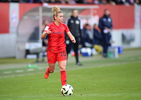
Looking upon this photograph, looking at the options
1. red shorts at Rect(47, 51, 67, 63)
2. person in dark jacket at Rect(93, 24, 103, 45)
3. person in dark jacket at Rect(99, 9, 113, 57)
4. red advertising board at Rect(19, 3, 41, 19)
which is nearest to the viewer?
red shorts at Rect(47, 51, 67, 63)

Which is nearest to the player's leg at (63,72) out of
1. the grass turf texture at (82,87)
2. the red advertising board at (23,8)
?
the grass turf texture at (82,87)

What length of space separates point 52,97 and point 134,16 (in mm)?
22577

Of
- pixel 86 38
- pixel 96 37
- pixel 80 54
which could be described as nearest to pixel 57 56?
pixel 80 54

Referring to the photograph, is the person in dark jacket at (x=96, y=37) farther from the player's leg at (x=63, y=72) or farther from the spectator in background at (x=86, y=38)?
the player's leg at (x=63, y=72)

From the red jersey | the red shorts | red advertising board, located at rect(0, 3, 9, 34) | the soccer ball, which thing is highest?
red advertising board, located at rect(0, 3, 9, 34)

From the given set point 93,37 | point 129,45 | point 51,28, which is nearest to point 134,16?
point 129,45

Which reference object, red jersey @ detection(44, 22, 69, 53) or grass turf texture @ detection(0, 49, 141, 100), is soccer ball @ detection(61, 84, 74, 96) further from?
red jersey @ detection(44, 22, 69, 53)

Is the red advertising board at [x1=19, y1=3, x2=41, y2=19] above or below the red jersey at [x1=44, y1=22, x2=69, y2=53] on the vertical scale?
above

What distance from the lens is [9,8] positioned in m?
20.1

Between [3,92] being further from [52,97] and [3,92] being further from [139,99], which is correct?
[139,99]

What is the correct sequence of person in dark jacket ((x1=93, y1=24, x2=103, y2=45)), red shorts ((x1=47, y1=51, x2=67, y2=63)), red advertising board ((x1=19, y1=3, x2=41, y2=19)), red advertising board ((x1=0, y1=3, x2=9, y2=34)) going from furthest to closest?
person in dark jacket ((x1=93, y1=24, x2=103, y2=45)), red advertising board ((x1=19, y1=3, x2=41, y2=19)), red advertising board ((x1=0, y1=3, x2=9, y2=34)), red shorts ((x1=47, y1=51, x2=67, y2=63))

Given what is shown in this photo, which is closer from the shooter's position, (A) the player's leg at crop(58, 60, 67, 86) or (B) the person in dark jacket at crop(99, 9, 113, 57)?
(A) the player's leg at crop(58, 60, 67, 86)

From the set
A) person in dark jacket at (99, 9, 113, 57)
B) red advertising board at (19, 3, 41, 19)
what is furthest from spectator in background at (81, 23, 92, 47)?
red advertising board at (19, 3, 41, 19)

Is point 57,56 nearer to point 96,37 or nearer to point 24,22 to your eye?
point 24,22
